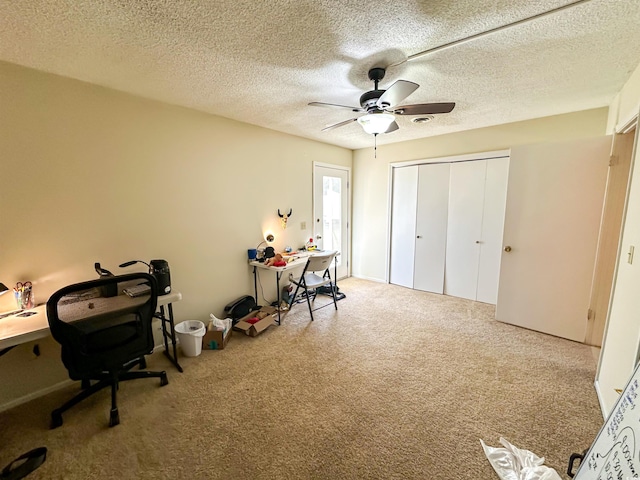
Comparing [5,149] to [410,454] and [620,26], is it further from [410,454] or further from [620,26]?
[620,26]

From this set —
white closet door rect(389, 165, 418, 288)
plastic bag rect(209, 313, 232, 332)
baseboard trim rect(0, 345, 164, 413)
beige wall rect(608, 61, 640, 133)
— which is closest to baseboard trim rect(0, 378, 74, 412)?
baseboard trim rect(0, 345, 164, 413)

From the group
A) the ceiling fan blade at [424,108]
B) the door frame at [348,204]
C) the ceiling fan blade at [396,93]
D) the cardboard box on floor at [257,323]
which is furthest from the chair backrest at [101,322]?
the door frame at [348,204]

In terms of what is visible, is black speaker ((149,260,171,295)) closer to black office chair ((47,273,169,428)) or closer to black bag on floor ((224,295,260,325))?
black office chair ((47,273,169,428))

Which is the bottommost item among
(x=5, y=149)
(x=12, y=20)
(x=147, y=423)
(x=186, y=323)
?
(x=147, y=423)

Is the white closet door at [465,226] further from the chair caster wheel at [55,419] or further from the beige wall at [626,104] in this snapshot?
the chair caster wheel at [55,419]

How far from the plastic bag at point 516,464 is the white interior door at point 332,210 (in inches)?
129

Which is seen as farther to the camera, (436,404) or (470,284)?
(470,284)

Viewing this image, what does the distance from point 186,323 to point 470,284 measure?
376 cm

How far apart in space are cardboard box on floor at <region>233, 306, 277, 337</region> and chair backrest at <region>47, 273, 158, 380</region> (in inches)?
42.6

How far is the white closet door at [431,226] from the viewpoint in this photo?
409cm

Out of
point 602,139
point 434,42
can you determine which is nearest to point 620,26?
point 434,42

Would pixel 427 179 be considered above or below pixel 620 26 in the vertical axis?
below

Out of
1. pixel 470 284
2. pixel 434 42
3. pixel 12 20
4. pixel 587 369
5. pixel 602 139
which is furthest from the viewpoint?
pixel 470 284

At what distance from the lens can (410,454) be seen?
5.16ft
